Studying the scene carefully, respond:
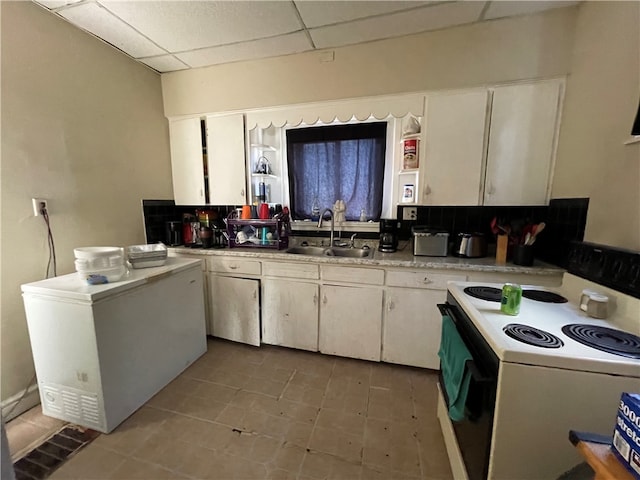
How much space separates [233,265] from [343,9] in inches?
82.4

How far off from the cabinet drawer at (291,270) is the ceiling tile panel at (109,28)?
204 centimetres

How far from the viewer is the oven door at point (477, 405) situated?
0.86 meters

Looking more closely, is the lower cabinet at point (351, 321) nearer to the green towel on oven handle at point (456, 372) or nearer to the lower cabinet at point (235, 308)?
the lower cabinet at point (235, 308)

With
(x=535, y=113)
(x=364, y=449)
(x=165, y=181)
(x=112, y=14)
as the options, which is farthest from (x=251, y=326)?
(x=535, y=113)

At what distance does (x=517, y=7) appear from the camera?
1755mm

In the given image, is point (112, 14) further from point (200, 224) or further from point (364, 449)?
point (364, 449)

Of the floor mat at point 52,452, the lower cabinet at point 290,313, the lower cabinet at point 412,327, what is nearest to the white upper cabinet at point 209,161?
the lower cabinet at point 290,313

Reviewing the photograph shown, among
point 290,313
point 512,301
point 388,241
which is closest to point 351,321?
point 290,313

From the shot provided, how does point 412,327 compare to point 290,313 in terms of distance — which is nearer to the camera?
point 412,327

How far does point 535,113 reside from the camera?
1.91 m

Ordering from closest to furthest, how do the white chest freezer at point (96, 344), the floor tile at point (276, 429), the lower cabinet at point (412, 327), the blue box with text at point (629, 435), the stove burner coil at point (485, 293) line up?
the blue box with text at point (629, 435), the stove burner coil at point (485, 293), the floor tile at point (276, 429), the white chest freezer at point (96, 344), the lower cabinet at point (412, 327)

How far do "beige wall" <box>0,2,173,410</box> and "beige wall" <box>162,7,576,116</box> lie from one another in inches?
21.9

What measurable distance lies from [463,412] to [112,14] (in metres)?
3.08

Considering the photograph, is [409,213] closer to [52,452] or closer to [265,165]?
[265,165]
